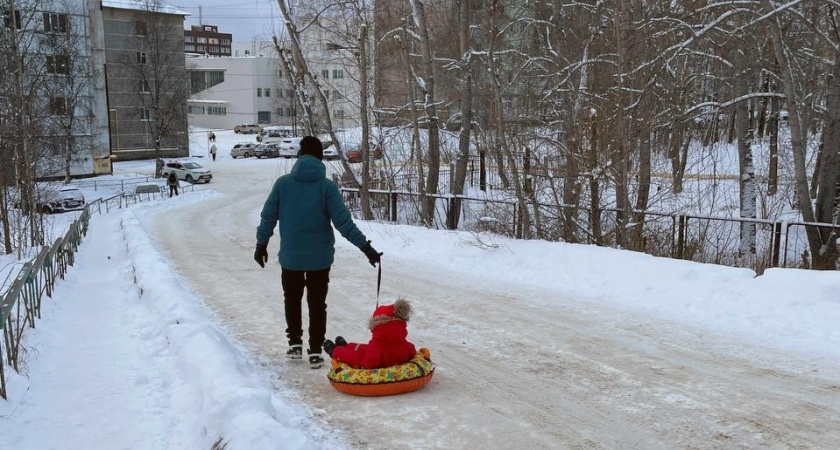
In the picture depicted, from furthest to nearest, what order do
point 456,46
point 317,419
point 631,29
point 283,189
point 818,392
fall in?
point 456,46 → point 631,29 → point 283,189 → point 818,392 → point 317,419

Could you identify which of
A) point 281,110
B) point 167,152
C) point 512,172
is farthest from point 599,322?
point 281,110

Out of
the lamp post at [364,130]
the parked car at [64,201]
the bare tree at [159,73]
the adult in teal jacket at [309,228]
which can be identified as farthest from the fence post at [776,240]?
the bare tree at [159,73]

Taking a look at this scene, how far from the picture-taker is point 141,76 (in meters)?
52.3

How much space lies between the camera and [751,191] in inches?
622

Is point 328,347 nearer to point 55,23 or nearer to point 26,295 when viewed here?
point 26,295

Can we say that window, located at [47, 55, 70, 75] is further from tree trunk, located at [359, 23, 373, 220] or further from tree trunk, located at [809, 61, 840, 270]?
tree trunk, located at [809, 61, 840, 270]

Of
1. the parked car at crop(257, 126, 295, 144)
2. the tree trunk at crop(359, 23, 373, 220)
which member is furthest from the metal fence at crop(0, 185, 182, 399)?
the parked car at crop(257, 126, 295, 144)

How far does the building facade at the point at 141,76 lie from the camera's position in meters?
53.2

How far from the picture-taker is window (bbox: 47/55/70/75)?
3644cm

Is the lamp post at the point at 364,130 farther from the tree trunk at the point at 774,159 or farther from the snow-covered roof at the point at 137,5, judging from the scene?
the snow-covered roof at the point at 137,5

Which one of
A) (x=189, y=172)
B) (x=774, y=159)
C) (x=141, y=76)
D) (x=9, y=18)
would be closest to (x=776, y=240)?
(x=774, y=159)

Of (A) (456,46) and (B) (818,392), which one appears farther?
(A) (456,46)

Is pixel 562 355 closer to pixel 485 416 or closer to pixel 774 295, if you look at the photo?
pixel 485 416

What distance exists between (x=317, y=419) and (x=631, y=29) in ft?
31.5
